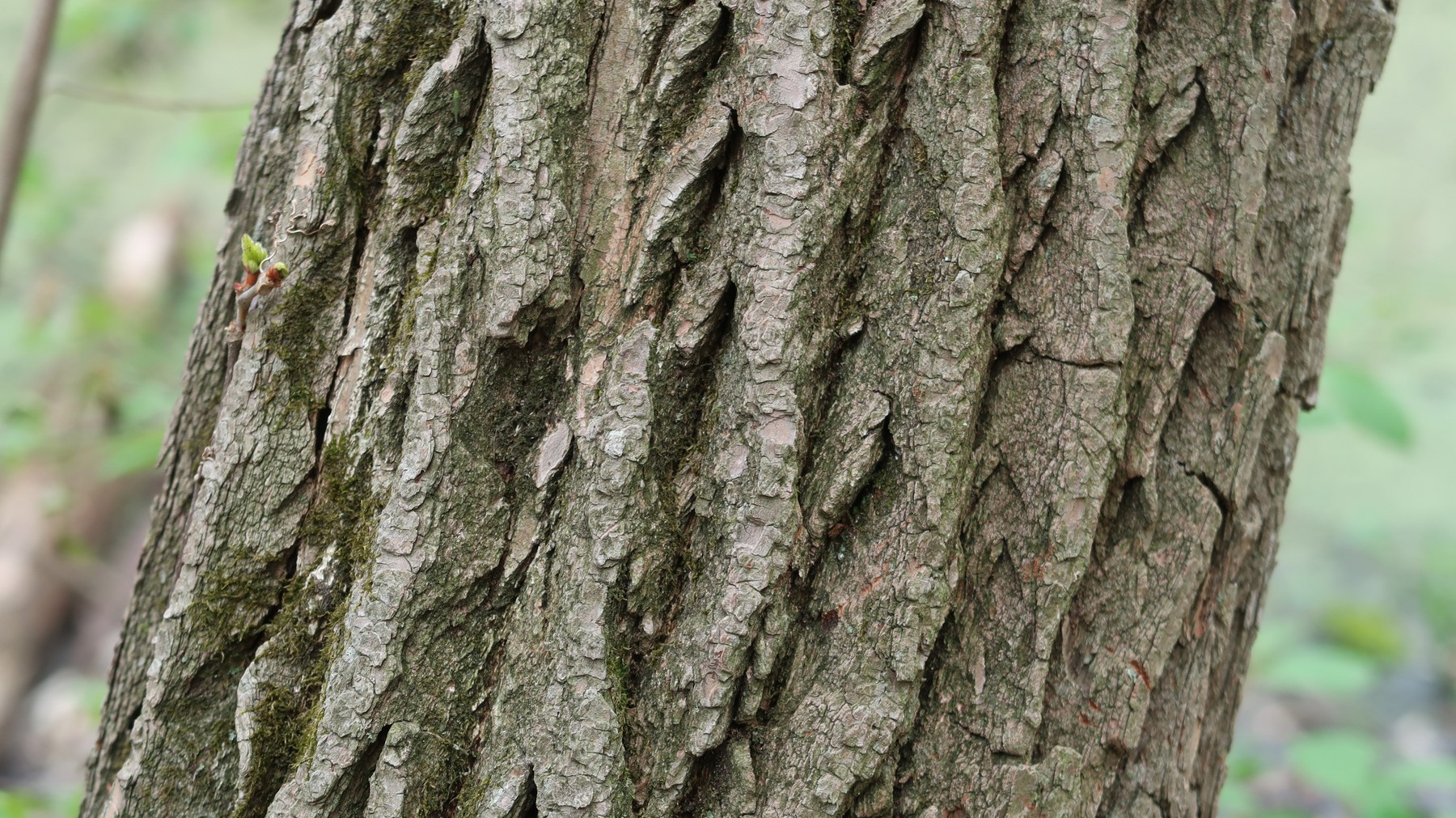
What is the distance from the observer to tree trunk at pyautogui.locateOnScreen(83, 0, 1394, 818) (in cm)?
89

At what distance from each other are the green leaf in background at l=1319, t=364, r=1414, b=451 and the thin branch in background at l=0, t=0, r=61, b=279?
2806mm

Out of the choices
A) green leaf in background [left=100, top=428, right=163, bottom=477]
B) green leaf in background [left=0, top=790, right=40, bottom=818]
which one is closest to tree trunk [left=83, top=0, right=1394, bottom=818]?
green leaf in background [left=0, top=790, right=40, bottom=818]

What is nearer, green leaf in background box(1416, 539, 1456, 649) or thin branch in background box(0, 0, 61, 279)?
thin branch in background box(0, 0, 61, 279)

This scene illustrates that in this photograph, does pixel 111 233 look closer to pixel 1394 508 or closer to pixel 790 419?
pixel 790 419

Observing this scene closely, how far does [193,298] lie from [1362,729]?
6.76 meters

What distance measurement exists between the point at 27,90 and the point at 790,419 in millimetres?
1878

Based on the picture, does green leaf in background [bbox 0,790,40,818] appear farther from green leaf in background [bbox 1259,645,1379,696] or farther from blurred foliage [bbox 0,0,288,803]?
green leaf in background [bbox 1259,645,1379,696]

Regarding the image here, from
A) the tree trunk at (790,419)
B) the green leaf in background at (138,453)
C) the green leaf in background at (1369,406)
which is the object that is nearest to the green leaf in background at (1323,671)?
the green leaf in background at (1369,406)

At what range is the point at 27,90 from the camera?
6.13ft

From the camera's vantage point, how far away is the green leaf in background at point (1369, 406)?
2129 mm

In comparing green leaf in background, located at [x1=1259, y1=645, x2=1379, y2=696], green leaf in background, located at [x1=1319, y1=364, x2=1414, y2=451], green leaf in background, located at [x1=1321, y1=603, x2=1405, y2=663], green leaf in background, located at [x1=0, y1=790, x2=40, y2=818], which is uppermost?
green leaf in background, located at [x1=1321, y1=603, x2=1405, y2=663]

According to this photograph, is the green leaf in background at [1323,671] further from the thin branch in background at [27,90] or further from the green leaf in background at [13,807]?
the thin branch in background at [27,90]

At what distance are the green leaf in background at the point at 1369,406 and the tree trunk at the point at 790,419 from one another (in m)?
1.44

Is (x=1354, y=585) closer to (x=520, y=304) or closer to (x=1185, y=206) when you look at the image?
(x=1185, y=206)
